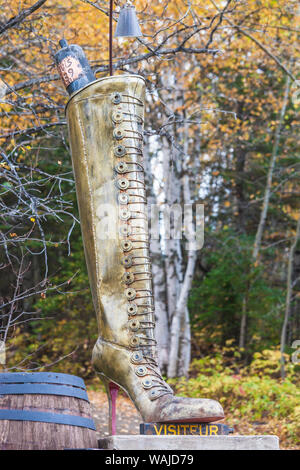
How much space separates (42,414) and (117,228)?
0.72 m

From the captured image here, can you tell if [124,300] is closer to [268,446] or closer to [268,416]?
[268,446]

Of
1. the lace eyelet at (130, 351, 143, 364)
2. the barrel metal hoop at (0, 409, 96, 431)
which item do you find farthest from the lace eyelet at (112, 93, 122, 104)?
the barrel metal hoop at (0, 409, 96, 431)

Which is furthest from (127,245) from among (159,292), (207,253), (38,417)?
(207,253)

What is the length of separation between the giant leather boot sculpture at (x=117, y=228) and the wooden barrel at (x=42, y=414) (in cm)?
20

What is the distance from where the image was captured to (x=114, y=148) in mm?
2389

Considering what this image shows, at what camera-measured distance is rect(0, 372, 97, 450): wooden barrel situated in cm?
205

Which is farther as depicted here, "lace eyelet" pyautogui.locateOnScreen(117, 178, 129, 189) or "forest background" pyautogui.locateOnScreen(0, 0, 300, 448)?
"forest background" pyautogui.locateOnScreen(0, 0, 300, 448)

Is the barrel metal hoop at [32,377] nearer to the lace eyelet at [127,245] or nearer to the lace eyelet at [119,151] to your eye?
the lace eyelet at [127,245]

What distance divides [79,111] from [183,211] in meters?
7.98

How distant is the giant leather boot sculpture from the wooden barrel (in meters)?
0.20

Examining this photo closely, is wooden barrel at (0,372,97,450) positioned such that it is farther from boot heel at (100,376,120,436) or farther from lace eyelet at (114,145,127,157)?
lace eyelet at (114,145,127,157)

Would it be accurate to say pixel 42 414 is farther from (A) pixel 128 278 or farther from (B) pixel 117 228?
(B) pixel 117 228

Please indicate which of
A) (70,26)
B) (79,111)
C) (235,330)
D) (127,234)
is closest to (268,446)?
(127,234)

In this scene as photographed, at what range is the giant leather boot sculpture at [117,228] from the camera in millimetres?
2281
